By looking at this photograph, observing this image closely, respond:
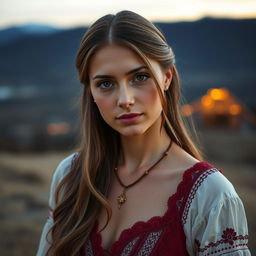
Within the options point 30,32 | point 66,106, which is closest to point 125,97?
point 66,106

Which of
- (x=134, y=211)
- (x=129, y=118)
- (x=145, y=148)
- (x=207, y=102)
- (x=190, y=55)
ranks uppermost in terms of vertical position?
(x=190, y=55)

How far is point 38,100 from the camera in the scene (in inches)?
2083

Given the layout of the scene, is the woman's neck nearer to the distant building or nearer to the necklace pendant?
the necklace pendant

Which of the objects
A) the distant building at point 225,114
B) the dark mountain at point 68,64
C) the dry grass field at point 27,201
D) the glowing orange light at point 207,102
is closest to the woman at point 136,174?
the dry grass field at point 27,201

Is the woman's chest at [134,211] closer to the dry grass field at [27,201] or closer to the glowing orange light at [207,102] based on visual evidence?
the dry grass field at [27,201]

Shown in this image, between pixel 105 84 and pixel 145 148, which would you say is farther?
pixel 145 148

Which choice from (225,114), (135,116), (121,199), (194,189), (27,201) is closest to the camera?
(194,189)

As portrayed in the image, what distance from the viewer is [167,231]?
161 centimetres

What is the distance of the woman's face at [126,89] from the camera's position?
1.70 m

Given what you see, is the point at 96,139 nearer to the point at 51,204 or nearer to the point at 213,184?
the point at 51,204

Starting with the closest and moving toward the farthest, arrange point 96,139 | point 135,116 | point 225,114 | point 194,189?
point 194,189
point 135,116
point 96,139
point 225,114

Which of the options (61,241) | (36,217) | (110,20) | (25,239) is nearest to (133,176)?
(61,241)

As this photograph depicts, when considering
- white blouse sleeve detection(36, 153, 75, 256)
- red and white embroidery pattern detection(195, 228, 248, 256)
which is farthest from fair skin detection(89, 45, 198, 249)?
white blouse sleeve detection(36, 153, 75, 256)

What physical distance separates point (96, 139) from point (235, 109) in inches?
829
